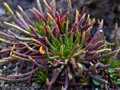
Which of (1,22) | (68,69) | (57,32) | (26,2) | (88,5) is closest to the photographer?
(68,69)

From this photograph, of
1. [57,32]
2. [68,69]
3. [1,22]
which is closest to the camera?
[68,69]

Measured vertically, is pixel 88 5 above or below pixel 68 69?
above

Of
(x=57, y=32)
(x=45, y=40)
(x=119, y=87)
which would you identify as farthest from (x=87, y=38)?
(x=119, y=87)

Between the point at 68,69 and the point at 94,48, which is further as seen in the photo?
the point at 94,48

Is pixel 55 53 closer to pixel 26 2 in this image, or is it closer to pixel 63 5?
pixel 63 5

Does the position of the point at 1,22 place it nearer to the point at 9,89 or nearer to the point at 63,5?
the point at 63,5

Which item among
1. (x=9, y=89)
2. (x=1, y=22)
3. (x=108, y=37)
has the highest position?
(x=1, y=22)

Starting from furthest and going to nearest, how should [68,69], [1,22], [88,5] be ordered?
[1,22], [88,5], [68,69]

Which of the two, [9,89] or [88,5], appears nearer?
[9,89]

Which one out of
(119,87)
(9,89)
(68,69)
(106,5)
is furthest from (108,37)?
(9,89)
